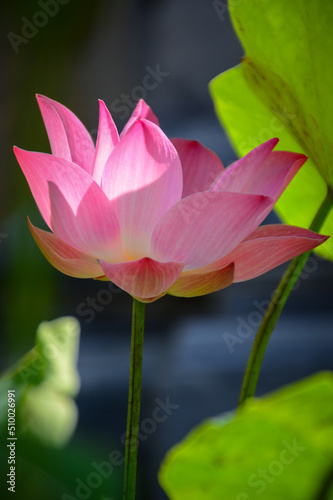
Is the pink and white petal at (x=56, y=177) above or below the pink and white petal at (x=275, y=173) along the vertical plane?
above

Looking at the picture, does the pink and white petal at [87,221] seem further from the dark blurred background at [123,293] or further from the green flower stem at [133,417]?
the dark blurred background at [123,293]

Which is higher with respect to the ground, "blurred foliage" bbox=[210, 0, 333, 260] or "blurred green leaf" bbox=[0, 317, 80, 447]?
"blurred foliage" bbox=[210, 0, 333, 260]

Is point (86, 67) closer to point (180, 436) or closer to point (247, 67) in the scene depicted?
point (180, 436)

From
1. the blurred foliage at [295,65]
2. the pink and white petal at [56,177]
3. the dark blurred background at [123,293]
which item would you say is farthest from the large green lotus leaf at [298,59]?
the dark blurred background at [123,293]

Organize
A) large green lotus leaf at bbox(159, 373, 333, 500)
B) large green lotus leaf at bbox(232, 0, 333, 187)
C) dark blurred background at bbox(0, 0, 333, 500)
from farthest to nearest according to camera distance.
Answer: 1. dark blurred background at bbox(0, 0, 333, 500)
2. large green lotus leaf at bbox(232, 0, 333, 187)
3. large green lotus leaf at bbox(159, 373, 333, 500)

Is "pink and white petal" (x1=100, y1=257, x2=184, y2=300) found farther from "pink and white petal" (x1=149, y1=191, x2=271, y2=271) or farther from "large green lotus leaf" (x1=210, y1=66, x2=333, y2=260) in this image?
"large green lotus leaf" (x1=210, y1=66, x2=333, y2=260)

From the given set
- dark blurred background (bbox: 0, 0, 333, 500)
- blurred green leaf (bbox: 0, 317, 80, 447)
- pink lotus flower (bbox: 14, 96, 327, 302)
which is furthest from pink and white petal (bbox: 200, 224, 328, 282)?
dark blurred background (bbox: 0, 0, 333, 500)

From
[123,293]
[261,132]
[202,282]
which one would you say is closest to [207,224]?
[202,282]
